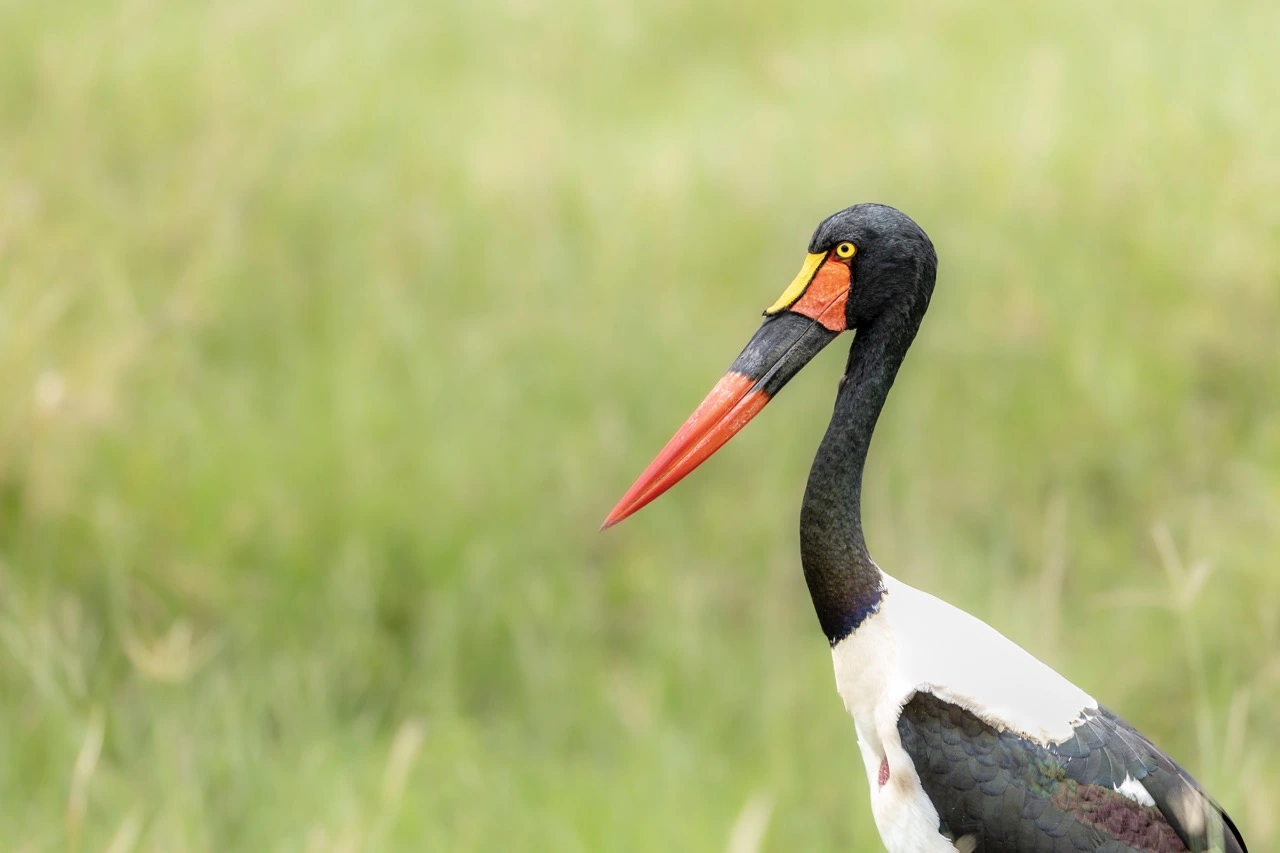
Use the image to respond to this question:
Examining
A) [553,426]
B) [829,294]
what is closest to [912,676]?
[829,294]

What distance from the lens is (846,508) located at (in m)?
2.07

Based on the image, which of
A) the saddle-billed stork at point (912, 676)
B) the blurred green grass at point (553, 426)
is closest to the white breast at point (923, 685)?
the saddle-billed stork at point (912, 676)

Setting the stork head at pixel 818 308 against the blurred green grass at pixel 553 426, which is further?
the blurred green grass at pixel 553 426

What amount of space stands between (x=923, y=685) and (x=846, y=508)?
26 centimetres

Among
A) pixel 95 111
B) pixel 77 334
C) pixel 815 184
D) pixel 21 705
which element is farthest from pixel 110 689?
pixel 815 184

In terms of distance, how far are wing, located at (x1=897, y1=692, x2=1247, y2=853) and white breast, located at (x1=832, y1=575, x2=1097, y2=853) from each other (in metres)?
0.02

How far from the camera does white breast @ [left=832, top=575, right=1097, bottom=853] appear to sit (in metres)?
2.02

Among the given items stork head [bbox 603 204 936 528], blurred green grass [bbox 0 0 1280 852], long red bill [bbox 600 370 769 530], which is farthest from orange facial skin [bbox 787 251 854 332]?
blurred green grass [bbox 0 0 1280 852]

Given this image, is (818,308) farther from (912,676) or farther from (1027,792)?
(1027,792)

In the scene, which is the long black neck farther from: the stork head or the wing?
the wing

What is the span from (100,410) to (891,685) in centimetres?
265

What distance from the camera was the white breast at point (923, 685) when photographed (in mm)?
2020

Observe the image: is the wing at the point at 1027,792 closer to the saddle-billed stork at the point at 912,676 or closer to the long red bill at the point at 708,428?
the saddle-billed stork at the point at 912,676

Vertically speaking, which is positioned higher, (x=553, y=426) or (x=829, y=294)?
(x=829, y=294)
